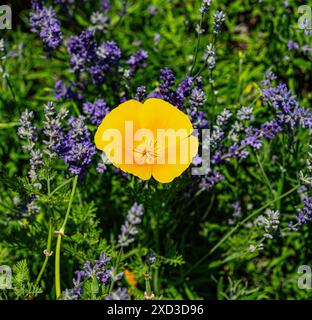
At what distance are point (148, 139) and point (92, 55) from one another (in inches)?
22.8

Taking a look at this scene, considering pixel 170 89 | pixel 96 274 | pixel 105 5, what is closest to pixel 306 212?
pixel 170 89

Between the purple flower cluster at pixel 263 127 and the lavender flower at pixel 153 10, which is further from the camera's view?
the lavender flower at pixel 153 10

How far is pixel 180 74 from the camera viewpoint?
2.79 metres

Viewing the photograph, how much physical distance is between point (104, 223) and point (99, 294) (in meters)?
0.70

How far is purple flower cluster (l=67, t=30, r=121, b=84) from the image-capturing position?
2.20m

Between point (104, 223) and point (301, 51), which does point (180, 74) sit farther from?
point (104, 223)

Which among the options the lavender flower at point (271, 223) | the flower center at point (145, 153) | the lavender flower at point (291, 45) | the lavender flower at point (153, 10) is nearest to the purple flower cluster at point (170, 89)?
the flower center at point (145, 153)

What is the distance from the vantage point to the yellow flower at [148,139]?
1.81m

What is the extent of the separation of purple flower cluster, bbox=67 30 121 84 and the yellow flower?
474mm

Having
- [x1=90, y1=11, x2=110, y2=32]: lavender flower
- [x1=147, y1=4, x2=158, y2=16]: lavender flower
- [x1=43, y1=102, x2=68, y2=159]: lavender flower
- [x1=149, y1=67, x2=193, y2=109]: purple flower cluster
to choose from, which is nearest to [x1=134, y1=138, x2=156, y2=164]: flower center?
[x1=149, y1=67, x2=193, y2=109]: purple flower cluster

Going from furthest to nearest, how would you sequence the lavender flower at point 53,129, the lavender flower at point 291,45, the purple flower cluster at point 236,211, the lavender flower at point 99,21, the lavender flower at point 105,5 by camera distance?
the lavender flower at point 105,5, the lavender flower at point 291,45, the lavender flower at point 99,21, the purple flower cluster at point 236,211, the lavender flower at point 53,129

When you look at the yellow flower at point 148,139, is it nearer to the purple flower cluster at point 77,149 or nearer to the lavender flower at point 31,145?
the purple flower cluster at point 77,149

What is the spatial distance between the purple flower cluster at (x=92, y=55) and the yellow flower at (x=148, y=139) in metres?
0.47

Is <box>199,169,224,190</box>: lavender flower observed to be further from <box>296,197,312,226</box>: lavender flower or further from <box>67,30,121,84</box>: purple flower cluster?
<box>67,30,121,84</box>: purple flower cluster
